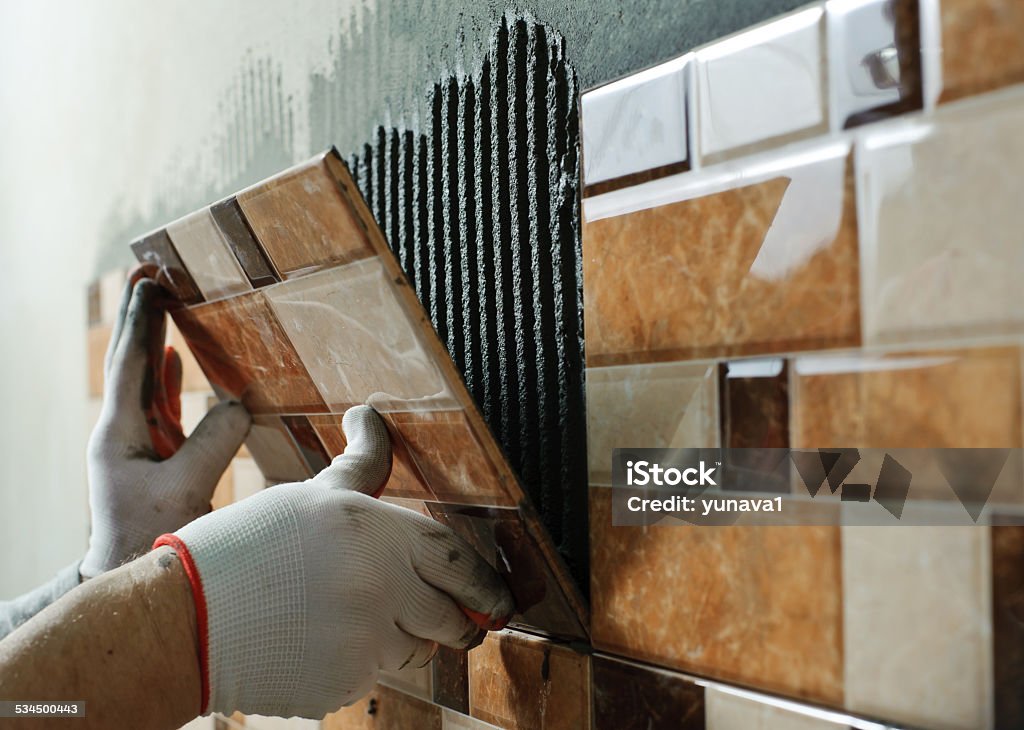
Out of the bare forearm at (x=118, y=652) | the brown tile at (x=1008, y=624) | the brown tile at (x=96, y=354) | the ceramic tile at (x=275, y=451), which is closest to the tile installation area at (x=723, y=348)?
the brown tile at (x=1008, y=624)

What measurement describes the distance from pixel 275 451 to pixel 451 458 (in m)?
0.43

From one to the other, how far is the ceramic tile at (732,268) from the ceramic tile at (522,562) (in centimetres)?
16

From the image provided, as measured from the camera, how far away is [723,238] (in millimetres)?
582

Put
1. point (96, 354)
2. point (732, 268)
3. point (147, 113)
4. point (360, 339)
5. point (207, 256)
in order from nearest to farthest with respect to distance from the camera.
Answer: point (732, 268), point (360, 339), point (207, 256), point (147, 113), point (96, 354)

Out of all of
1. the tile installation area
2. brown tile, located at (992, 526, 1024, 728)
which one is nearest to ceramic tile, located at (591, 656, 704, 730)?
the tile installation area

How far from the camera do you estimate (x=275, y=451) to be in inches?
42.4

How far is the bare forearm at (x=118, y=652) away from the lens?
24.0 inches

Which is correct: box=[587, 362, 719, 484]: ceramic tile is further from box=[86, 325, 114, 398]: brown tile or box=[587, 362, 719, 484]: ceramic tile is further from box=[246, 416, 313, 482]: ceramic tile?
box=[86, 325, 114, 398]: brown tile

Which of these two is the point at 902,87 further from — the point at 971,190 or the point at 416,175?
the point at 416,175

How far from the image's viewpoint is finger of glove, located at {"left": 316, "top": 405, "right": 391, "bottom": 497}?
2.45 feet

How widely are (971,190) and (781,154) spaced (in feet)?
0.40

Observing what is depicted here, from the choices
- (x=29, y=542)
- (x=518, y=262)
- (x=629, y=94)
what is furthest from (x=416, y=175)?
(x=29, y=542)

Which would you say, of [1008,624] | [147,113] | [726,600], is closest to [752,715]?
[726,600]

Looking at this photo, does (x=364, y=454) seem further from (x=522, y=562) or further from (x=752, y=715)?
(x=752, y=715)
